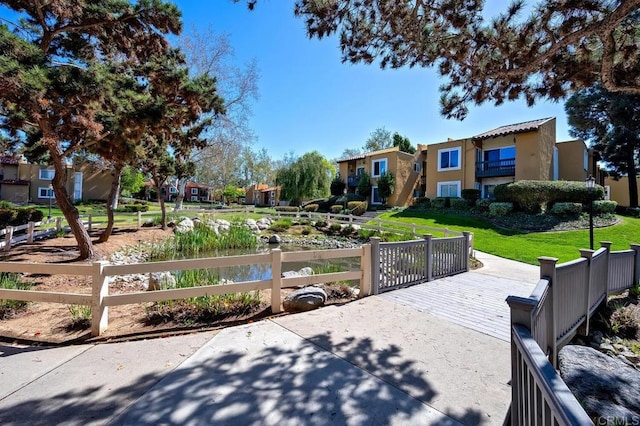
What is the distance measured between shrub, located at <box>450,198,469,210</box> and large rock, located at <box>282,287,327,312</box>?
1959 centimetres

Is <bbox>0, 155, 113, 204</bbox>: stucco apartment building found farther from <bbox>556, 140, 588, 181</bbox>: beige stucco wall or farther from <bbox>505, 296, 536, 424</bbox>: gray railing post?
<bbox>556, 140, 588, 181</bbox>: beige stucco wall

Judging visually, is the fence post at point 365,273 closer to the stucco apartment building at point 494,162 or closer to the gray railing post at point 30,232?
the gray railing post at point 30,232

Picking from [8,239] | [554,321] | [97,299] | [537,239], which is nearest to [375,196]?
[537,239]

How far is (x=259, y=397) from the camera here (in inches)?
106

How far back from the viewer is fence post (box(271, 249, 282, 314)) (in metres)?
4.95

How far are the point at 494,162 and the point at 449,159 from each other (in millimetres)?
3462

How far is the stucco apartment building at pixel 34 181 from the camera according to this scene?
3144 cm

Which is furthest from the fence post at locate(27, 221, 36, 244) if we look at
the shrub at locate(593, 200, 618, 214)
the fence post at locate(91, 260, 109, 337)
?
the shrub at locate(593, 200, 618, 214)

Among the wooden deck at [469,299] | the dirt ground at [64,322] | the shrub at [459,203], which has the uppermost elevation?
the shrub at [459,203]

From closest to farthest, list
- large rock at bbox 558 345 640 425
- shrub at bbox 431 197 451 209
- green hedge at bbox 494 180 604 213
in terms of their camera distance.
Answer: large rock at bbox 558 345 640 425, green hedge at bbox 494 180 604 213, shrub at bbox 431 197 451 209

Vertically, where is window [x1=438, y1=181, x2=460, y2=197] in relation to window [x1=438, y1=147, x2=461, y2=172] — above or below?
below

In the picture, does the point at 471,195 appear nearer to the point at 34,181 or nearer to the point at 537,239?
the point at 537,239

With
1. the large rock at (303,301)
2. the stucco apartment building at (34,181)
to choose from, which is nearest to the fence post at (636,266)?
the large rock at (303,301)

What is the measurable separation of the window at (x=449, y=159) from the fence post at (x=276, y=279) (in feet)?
75.1
